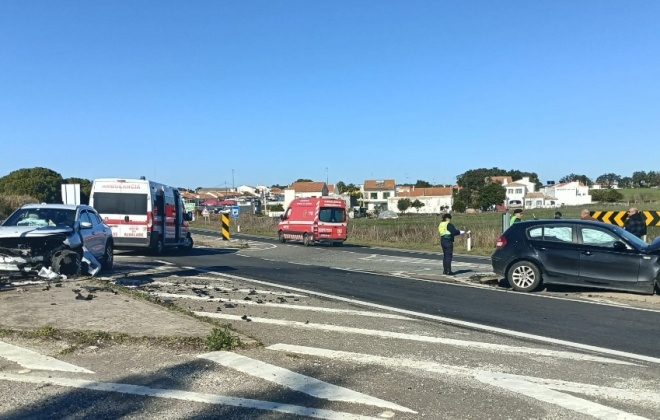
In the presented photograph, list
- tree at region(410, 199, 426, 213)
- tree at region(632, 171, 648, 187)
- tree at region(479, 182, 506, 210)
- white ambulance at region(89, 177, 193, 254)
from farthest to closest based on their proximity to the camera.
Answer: tree at region(632, 171, 648, 187), tree at region(410, 199, 426, 213), tree at region(479, 182, 506, 210), white ambulance at region(89, 177, 193, 254)

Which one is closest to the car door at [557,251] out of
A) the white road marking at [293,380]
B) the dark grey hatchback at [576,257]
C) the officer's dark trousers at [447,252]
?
the dark grey hatchback at [576,257]

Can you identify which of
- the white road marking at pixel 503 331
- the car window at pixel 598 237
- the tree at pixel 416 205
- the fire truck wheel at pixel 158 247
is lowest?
the white road marking at pixel 503 331

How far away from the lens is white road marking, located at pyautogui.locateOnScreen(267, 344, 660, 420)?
17.5 ft

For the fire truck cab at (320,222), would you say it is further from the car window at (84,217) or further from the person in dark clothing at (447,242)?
the car window at (84,217)

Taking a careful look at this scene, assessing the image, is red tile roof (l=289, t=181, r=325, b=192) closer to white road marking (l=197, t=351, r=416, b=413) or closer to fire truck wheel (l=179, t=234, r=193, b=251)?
fire truck wheel (l=179, t=234, r=193, b=251)

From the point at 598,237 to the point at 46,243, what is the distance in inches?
430

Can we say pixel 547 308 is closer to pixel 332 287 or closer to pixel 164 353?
pixel 332 287

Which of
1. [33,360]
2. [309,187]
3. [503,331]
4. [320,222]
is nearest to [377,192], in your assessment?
[309,187]

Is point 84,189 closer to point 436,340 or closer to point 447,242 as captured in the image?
point 447,242

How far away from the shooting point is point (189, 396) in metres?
5.43

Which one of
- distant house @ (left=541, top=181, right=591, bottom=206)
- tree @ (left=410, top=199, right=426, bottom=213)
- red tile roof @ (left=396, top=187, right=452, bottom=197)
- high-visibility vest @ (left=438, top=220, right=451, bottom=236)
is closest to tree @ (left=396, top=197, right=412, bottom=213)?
tree @ (left=410, top=199, right=426, bottom=213)

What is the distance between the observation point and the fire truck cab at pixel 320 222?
32.5 metres

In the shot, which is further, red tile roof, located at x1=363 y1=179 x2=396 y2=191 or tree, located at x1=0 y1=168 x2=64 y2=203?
red tile roof, located at x1=363 y1=179 x2=396 y2=191

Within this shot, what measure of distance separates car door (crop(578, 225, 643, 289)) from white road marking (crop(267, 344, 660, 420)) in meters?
7.13
